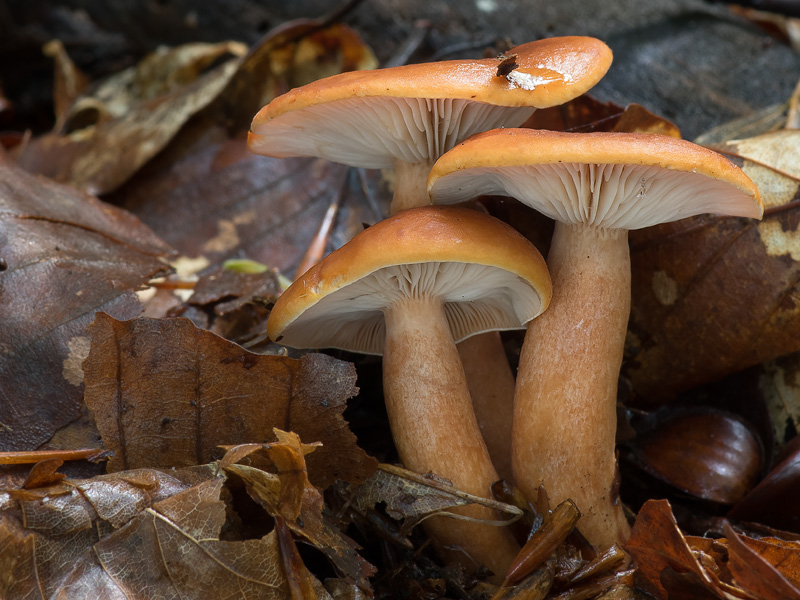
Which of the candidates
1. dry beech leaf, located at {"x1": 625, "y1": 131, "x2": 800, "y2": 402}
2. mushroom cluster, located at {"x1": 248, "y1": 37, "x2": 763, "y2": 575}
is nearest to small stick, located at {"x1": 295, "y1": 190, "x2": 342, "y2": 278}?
mushroom cluster, located at {"x1": 248, "y1": 37, "x2": 763, "y2": 575}

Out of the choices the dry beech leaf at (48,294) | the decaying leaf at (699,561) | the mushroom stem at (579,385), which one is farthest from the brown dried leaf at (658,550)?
the dry beech leaf at (48,294)

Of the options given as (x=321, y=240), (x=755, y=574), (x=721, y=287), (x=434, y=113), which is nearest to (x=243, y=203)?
(x=321, y=240)

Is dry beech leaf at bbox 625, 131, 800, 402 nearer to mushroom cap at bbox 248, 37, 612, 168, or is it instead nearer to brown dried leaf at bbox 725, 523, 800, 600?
Result: mushroom cap at bbox 248, 37, 612, 168

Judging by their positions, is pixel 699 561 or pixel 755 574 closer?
pixel 755 574

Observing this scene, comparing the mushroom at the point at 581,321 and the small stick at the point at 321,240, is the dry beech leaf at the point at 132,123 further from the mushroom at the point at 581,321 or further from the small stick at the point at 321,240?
the mushroom at the point at 581,321

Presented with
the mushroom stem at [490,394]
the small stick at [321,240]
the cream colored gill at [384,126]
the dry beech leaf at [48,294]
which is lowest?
the mushroom stem at [490,394]

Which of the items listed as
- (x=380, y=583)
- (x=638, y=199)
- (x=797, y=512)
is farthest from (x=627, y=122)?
(x=380, y=583)

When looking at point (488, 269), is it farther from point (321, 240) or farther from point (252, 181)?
point (252, 181)
